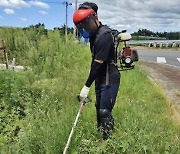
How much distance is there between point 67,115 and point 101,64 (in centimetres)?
92

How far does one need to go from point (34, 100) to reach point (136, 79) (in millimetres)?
2985

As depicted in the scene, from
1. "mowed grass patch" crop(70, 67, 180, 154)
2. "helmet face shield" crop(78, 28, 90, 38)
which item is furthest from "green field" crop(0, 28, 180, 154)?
"helmet face shield" crop(78, 28, 90, 38)

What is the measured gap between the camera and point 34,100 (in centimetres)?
725

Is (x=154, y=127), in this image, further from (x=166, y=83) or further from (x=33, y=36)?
(x=33, y=36)

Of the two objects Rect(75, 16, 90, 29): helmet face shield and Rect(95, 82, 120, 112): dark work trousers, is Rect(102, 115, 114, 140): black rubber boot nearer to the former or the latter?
Rect(95, 82, 120, 112): dark work trousers

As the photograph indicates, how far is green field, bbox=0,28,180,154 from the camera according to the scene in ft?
13.7

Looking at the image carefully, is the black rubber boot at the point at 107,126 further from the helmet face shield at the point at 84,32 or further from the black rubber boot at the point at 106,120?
the helmet face shield at the point at 84,32

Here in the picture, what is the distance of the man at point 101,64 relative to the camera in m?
4.44

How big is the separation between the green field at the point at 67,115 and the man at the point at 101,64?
0.25 metres

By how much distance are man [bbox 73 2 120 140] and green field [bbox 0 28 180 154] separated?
0.25 metres

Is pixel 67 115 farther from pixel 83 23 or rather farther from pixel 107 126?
pixel 83 23

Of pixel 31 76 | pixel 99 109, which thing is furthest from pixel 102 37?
pixel 31 76

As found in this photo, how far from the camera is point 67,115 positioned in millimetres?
4848

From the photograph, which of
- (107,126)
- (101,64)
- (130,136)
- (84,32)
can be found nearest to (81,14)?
(84,32)
